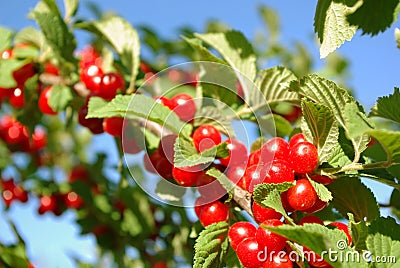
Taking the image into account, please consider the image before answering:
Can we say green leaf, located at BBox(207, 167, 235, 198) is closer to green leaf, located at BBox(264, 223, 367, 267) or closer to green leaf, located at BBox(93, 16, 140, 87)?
green leaf, located at BBox(264, 223, 367, 267)

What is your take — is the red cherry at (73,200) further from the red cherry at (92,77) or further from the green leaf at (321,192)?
the green leaf at (321,192)

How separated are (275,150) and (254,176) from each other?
7cm

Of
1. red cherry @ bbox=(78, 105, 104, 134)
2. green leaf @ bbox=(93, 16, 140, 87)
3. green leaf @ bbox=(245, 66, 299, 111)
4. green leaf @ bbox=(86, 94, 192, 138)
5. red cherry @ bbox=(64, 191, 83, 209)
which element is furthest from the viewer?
red cherry @ bbox=(64, 191, 83, 209)

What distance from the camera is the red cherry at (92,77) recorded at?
1489 millimetres

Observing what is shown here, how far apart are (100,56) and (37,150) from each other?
122 cm

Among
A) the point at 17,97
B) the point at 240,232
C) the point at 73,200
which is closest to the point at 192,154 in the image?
the point at 240,232

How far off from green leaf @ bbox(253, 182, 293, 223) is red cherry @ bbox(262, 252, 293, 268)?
0.09 m

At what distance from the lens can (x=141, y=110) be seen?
1066 millimetres

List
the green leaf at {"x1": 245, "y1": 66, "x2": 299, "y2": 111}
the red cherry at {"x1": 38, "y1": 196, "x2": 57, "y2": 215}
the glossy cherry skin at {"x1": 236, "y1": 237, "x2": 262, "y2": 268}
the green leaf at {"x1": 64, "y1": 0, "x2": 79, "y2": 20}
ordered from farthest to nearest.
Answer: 1. the red cherry at {"x1": 38, "y1": 196, "x2": 57, "y2": 215}
2. the green leaf at {"x1": 64, "y1": 0, "x2": 79, "y2": 20}
3. the green leaf at {"x1": 245, "y1": 66, "x2": 299, "y2": 111}
4. the glossy cherry skin at {"x1": 236, "y1": 237, "x2": 262, "y2": 268}

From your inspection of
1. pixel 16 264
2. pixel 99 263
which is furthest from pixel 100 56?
pixel 99 263

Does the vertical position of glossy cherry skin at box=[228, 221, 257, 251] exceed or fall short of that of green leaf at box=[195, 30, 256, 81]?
it falls short

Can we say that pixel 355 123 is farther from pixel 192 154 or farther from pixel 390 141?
pixel 192 154

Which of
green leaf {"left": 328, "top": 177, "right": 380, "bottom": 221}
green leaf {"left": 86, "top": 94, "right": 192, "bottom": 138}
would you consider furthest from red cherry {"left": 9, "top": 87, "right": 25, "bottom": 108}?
green leaf {"left": 328, "top": 177, "right": 380, "bottom": 221}

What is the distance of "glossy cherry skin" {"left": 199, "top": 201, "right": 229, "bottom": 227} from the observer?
42.4 inches
